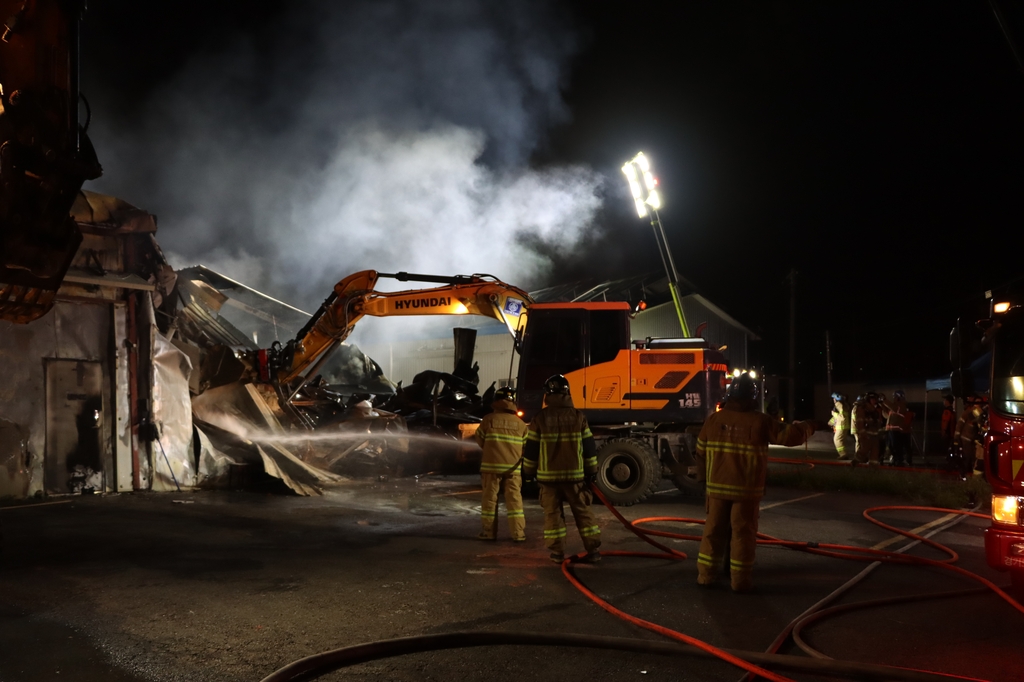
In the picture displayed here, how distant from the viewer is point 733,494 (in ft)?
18.4

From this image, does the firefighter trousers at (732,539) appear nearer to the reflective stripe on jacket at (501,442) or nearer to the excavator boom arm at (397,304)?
the reflective stripe on jacket at (501,442)

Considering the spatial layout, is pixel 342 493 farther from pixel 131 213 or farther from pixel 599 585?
pixel 599 585

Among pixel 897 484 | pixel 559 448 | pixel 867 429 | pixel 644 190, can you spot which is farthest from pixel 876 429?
pixel 559 448

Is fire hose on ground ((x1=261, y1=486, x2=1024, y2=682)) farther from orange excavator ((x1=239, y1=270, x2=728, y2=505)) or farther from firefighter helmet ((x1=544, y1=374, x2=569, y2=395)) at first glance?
orange excavator ((x1=239, y1=270, x2=728, y2=505))

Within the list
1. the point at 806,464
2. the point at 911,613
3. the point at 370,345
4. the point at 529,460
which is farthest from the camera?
the point at 370,345

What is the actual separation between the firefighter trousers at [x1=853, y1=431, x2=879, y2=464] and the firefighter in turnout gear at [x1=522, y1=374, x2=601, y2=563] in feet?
40.7

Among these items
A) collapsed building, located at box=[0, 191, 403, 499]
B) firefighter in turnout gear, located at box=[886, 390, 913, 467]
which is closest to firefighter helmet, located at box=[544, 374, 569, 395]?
collapsed building, located at box=[0, 191, 403, 499]

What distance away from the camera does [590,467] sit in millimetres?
6645

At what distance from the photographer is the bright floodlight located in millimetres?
14531

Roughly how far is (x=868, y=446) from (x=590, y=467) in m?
12.6

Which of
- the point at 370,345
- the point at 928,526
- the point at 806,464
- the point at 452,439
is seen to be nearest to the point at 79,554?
the point at 452,439

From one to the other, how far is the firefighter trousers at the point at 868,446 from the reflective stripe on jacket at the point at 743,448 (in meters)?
12.5

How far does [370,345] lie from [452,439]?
19.8 metres

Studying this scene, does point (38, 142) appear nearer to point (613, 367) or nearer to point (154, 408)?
point (613, 367)
